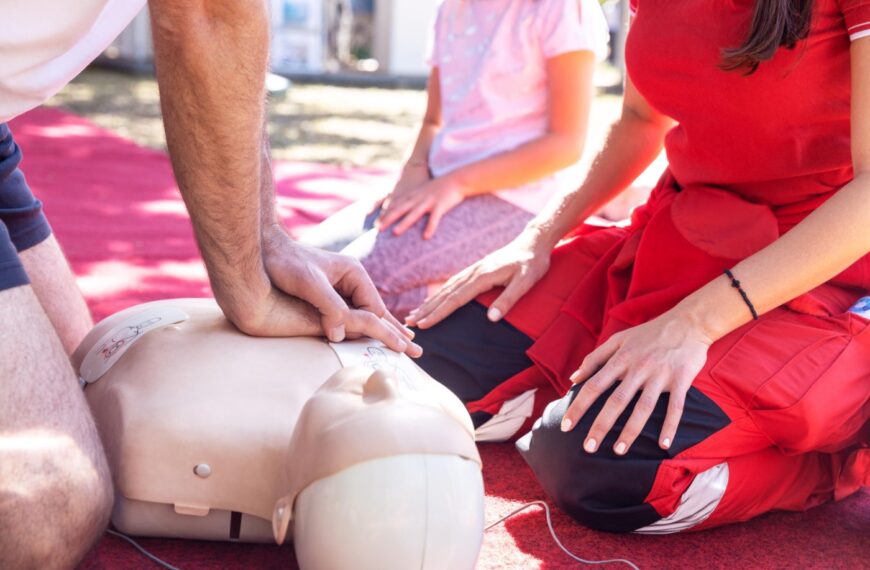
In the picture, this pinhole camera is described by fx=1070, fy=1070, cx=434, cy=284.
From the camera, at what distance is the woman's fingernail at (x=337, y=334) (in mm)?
1292

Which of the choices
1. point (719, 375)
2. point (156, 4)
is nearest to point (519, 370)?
point (719, 375)

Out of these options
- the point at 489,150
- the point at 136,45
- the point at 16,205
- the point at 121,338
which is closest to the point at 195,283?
the point at 489,150

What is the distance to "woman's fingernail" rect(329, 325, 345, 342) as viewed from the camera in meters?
1.29

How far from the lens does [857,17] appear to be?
1.26 m

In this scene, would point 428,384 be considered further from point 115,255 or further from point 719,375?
point 115,255

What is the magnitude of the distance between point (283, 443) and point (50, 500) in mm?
241

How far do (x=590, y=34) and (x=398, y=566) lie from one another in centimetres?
126

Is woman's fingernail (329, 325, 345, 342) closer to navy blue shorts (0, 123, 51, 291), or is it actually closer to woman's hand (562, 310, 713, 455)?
woman's hand (562, 310, 713, 455)

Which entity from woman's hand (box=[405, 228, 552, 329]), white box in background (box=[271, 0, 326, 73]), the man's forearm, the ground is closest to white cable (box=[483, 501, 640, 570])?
woman's hand (box=[405, 228, 552, 329])

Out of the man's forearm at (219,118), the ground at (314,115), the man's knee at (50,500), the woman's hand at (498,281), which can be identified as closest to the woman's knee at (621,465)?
the woman's hand at (498,281)

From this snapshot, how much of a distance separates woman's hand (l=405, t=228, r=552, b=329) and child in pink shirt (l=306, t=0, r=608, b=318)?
0.29m

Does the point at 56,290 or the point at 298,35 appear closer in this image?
the point at 56,290

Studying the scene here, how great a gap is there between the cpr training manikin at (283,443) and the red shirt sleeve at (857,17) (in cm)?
65

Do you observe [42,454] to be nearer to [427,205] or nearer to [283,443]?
[283,443]
